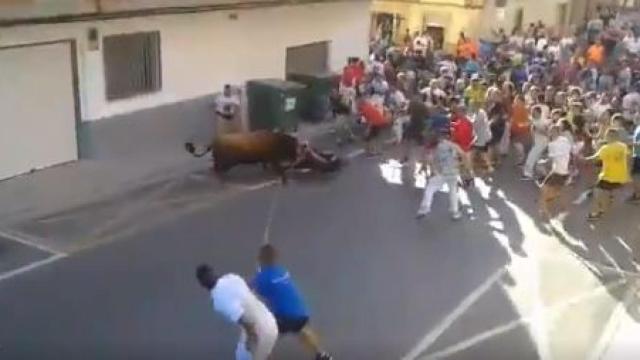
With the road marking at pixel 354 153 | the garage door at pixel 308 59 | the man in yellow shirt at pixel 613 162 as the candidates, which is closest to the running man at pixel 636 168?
the man in yellow shirt at pixel 613 162

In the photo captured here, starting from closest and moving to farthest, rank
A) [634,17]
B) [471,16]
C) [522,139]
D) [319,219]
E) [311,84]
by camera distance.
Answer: [319,219]
[522,139]
[311,84]
[471,16]
[634,17]

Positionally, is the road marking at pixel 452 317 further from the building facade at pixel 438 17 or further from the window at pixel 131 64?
the building facade at pixel 438 17

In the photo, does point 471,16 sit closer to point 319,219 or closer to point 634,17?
point 634,17

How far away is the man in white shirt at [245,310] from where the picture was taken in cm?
700

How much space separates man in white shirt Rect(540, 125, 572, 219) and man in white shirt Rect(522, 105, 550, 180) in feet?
5.05

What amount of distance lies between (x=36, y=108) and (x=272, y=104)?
507 cm

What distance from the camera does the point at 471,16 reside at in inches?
1115

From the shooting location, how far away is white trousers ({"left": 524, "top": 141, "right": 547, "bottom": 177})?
1503 cm

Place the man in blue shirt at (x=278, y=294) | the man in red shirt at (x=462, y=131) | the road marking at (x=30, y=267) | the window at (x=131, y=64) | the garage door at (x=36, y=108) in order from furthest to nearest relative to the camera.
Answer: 1. the window at (x=131, y=64)
2. the man in red shirt at (x=462, y=131)
3. the garage door at (x=36, y=108)
4. the road marking at (x=30, y=267)
5. the man in blue shirt at (x=278, y=294)

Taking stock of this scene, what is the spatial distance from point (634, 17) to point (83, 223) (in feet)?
101

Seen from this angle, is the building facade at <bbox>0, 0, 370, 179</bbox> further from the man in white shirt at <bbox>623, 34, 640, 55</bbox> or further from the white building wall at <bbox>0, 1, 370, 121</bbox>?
the man in white shirt at <bbox>623, 34, 640, 55</bbox>

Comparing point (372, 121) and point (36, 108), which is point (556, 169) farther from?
point (36, 108)

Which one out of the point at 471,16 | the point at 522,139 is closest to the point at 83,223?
the point at 522,139

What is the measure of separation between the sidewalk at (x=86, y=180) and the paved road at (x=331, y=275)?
1.17ft
